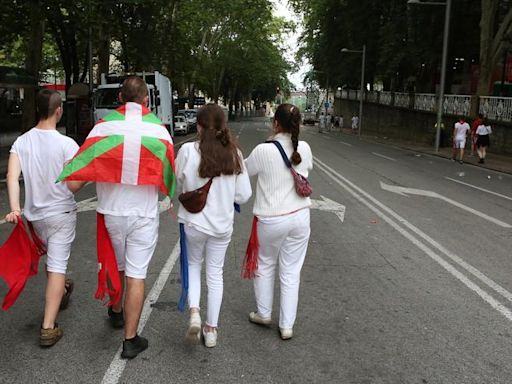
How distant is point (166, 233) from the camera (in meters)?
7.38

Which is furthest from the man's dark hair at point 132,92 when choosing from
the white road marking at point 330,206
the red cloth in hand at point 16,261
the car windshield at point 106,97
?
the car windshield at point 106,97

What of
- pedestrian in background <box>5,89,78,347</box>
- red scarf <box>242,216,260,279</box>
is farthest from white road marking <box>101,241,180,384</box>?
red scarf <box>242,216,260,279</box>

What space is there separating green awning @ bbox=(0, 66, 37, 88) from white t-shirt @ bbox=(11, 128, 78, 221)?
15.7 metres

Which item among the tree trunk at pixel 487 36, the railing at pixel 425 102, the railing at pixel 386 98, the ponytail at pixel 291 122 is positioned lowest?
the ponytail at pixel 291 122

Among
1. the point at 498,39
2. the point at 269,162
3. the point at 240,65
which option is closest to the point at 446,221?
the point at 269,162

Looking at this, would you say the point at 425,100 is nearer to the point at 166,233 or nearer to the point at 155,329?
the point at 166,233

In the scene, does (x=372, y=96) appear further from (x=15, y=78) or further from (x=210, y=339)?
(x=210, y=339)

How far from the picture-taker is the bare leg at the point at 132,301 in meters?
3.58

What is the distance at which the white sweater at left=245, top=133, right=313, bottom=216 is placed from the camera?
386cm

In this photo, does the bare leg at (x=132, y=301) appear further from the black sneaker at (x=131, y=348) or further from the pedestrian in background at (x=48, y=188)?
the pedestrian in background at (x=48, y=188)

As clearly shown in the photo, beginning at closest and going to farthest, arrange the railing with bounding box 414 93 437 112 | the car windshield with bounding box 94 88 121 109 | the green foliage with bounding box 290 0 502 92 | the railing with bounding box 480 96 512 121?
the car windshield with bounding box 94 88 121 109 < the railing with bounding box 480 96 512 121 < the green foliage with bounding box 290 0 502 92 < the railing with bounding box 414 93 437 112

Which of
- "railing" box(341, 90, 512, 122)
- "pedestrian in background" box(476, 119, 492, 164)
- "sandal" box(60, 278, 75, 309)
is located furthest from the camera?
"railing" box(341, 90, 512, 122)

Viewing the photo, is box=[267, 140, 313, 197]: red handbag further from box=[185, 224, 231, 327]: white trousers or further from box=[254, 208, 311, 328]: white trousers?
box=[185, 224, 231, 327]: white trousers

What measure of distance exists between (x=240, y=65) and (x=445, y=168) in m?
46.5
